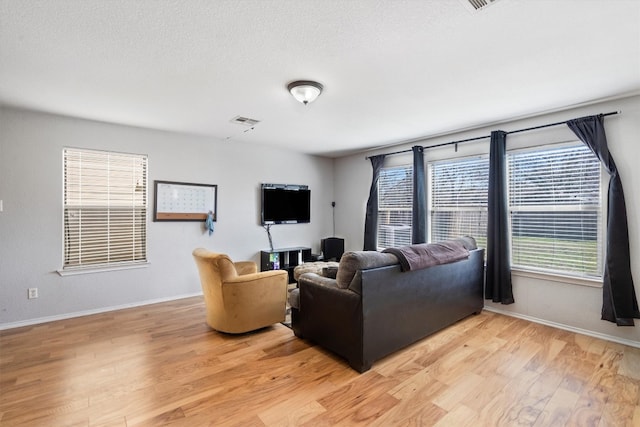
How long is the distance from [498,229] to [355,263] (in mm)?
2260

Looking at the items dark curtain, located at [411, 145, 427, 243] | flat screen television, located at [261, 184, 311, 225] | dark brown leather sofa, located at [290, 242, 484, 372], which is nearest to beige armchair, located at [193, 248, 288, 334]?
dark brown leather sofa, located at [290, 242, 484, 372]

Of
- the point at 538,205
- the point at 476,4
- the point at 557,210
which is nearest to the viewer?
the point at 476,4

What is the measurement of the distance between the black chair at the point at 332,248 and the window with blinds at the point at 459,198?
1815 mm

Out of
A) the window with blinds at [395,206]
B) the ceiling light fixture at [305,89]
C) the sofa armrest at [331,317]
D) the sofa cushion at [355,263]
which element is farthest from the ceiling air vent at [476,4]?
the window with blinds at [395,206]

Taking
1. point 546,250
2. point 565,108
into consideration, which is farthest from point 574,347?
point 565,108

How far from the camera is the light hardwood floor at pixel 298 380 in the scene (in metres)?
1.87

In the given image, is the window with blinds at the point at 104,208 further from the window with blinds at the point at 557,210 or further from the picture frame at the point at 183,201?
the window with blinds at the point at 557,210

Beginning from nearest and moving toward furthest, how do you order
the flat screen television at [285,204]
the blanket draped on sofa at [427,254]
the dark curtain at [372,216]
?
the blanket draped on sofa at [427,254]
the flat screen television at [285,204]
the dark curtain at [372,216]

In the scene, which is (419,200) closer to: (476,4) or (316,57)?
(316,57)

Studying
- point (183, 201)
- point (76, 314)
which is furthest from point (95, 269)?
point (183, 201)

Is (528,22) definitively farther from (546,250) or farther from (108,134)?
(108,134)

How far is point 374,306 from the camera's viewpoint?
2369 millimetres

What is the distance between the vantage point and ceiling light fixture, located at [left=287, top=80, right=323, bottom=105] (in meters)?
2.59

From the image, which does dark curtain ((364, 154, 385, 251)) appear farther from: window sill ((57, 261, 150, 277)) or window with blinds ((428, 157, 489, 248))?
window sill ((57, 261, 150, 277))
